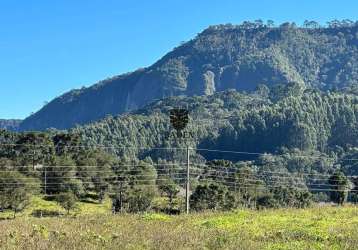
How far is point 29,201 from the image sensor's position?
3467 inches

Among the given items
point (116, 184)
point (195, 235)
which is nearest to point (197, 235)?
point (195, 235)

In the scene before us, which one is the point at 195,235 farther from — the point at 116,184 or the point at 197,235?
the point at 116,184

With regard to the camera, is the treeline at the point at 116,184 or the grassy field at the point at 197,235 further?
the treeline at the point at 116,184

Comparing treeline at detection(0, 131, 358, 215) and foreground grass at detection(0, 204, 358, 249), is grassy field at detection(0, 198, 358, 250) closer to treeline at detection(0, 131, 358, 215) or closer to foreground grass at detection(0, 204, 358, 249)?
foreground grass at detection(0, 204, 358, 249)

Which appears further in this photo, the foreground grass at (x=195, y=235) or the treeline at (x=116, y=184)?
the treeline at (x=116, y=184)

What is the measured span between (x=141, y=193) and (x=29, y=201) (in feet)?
55.8

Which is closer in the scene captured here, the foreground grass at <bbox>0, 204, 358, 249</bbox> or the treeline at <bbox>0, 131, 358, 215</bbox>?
the foreground grass at <bbox>0, 204, 358, 249</bbox>

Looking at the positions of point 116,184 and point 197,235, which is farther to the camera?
point 116,184

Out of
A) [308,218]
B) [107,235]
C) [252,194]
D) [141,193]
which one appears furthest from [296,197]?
[107,235]

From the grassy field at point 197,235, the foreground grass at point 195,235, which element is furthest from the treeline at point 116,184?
the foreground grass at point 195,235

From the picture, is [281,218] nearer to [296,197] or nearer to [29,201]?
[29,201]

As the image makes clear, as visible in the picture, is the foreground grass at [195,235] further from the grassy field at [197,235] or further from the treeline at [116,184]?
the treeline at [116,184]

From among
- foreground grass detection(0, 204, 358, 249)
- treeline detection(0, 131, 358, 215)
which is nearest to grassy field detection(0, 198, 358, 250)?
foreground grass detection(0, 204, 358, 249)

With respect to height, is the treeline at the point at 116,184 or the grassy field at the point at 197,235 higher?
the grassy field at the point at 197,235
